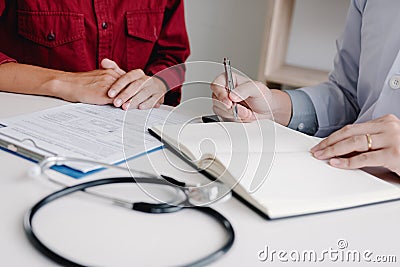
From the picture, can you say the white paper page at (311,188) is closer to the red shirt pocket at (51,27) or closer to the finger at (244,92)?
the finger at (244,92)

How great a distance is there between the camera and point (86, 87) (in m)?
1.07

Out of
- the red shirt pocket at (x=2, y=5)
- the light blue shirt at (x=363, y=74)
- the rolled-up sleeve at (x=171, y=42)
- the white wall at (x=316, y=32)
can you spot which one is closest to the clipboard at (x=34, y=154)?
the light blue shirt at (x=363, y=74)

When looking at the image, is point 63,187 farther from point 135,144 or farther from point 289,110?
point 289,110

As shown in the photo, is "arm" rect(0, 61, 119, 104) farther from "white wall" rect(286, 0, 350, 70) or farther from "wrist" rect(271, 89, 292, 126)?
"white wall" rect(286, 0, 350, 70)

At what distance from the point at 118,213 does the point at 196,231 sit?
0.33 ft

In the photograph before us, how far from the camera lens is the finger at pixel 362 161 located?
0.76 metres

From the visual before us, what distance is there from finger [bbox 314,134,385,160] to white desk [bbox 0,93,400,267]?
0.10 metres

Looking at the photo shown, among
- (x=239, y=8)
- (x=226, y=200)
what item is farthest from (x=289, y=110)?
(x=239, y=8)

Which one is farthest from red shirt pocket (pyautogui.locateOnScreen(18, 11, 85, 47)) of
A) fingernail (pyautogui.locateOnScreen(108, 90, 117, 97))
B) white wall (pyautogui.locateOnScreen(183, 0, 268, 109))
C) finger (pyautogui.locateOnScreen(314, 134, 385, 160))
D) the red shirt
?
white wall (pyautogui.locateOnScreen(183, 0, 268, 109))

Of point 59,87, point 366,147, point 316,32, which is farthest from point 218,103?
point 316,32

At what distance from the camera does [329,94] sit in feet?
3.87

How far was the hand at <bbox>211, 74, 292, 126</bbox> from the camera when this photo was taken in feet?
2.81

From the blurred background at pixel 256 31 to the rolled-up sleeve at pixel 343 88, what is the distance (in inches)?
30.7

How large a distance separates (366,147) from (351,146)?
2 centimetres
